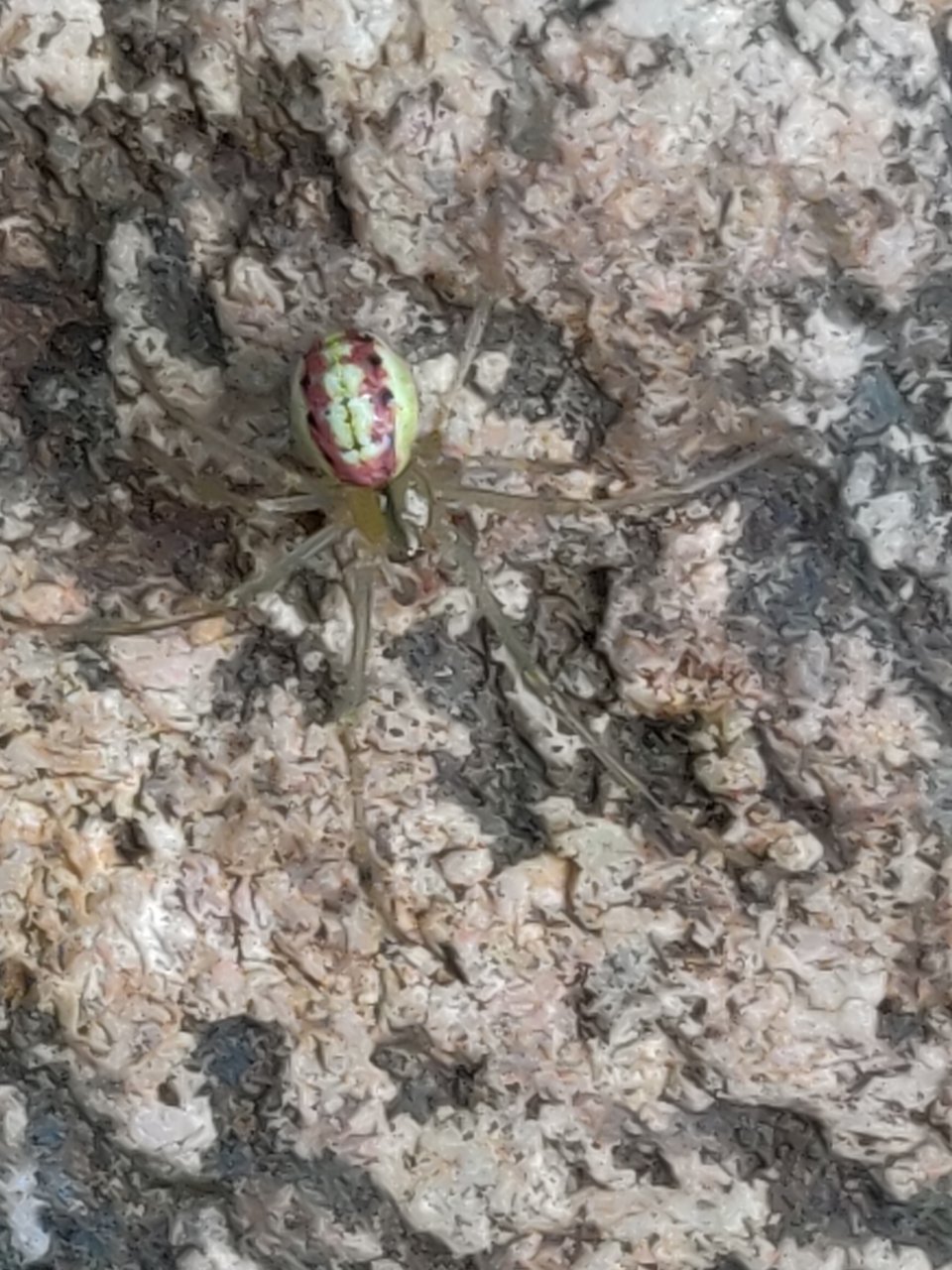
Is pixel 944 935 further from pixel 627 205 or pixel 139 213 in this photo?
pixel 139 213

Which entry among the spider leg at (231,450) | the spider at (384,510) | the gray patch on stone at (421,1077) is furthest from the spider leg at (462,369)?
the gray patch on stone at (421,1077)

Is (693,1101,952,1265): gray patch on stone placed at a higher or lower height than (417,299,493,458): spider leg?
lower

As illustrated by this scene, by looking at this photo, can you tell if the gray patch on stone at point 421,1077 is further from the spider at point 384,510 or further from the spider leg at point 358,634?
the spider leg at point 358,634

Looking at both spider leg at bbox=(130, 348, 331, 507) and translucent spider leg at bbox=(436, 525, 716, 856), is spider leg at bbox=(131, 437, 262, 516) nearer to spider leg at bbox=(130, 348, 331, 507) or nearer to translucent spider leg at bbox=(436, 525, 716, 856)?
spider leg at bbox=(130, 348, 331, 507)

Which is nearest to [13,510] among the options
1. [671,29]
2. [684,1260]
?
[671,29]

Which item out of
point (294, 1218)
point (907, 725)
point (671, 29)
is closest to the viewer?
point (671, 29)


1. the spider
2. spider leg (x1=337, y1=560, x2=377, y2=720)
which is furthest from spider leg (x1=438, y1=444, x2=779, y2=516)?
spider leg (x1=337, y1=560, x2=377, y2=720)

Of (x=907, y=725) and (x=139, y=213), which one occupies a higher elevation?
(x=139, y=213)
